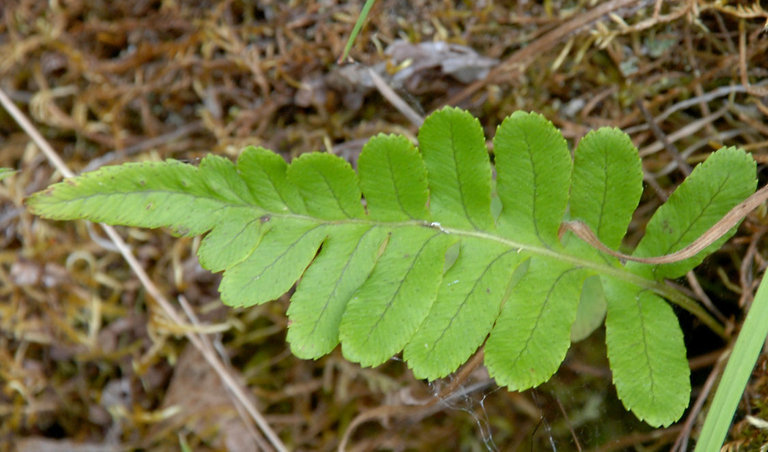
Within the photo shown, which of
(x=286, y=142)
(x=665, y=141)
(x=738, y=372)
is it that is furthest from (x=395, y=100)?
(x=738, y=372)

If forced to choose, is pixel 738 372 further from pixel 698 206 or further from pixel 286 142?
pixel 286 142

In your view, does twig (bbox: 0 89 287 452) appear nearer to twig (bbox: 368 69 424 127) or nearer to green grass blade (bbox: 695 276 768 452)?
twig (bbox: 368 69 424 127)

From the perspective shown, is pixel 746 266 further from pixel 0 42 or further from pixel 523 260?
pixel 0 42

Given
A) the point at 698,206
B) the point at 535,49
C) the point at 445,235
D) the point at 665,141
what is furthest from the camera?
the point at 535,49

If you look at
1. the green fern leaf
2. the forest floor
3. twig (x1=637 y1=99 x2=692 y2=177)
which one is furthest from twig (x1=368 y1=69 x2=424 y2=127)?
the green fern leaf

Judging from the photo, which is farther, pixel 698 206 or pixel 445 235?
pixel 445 235

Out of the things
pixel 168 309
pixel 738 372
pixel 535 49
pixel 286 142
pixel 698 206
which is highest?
pixel 535 49

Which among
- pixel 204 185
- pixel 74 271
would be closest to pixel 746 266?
pixel 204 185
